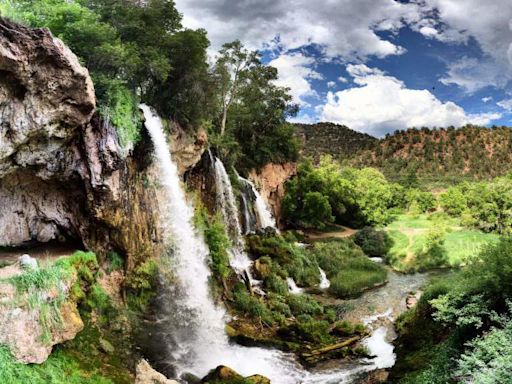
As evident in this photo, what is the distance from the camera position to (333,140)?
115312 millimetres

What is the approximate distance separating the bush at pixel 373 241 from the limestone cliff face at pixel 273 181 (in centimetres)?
807

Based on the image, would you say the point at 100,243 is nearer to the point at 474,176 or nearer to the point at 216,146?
the point at 216,146

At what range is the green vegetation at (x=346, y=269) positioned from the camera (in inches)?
1027

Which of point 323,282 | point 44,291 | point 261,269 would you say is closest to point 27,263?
point 44,291

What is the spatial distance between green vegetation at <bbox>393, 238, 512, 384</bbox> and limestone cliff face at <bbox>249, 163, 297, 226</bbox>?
2393 centimetres

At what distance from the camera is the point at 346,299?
2475 centimetres

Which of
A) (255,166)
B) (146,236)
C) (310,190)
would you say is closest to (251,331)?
(146,236)

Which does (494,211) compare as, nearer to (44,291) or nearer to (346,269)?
(346,269)

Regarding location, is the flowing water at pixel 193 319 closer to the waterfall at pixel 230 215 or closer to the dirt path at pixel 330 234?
the waterfall at pixel 230 215

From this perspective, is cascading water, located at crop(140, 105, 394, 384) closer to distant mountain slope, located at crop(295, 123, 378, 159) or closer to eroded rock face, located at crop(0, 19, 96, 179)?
eroded rock face, located at crop(0, 19, 96, 179)

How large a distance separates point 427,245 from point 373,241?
5.40m

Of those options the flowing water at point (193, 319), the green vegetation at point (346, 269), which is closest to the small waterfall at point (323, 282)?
the green vegetation at point (346, 269)

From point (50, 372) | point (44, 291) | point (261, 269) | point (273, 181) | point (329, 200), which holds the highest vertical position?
point (273, 181)

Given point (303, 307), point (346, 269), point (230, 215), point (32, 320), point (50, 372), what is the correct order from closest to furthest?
point (50, 372), point (32, 320), point (303, 307), point (230, 215), point (346, 269)
